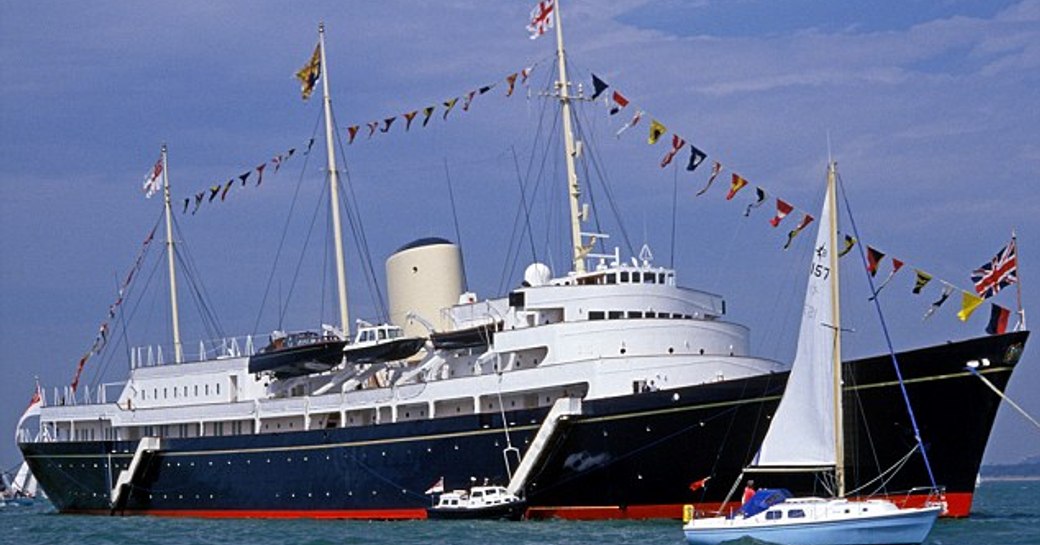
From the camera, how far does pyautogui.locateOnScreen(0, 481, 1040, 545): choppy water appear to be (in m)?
36.4

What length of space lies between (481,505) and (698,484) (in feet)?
21.5

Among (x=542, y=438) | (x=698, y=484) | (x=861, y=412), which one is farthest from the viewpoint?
(x=542, y=438)

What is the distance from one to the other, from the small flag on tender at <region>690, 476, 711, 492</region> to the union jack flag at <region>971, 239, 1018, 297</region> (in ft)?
25.7

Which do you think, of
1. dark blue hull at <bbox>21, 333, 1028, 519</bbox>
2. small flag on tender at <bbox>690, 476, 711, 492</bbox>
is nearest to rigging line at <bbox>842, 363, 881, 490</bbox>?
dark blue hull at <bbox>21, 333, 1028, 519</bbox>

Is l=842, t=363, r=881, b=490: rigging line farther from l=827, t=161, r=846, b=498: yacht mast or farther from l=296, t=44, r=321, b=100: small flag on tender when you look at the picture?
l=296, t=44, r=321, b=100: small flag on tender

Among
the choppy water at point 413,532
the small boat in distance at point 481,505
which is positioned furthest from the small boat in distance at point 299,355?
the small boat in distance at point 481,505

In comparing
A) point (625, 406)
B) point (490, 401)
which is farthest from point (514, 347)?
point (625, 406)

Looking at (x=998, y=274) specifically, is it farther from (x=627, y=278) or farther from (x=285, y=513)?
(x=285, y=513)

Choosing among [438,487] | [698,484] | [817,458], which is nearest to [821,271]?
[817,458]

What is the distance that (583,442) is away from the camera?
41.7 meters

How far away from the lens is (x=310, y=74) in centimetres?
5503

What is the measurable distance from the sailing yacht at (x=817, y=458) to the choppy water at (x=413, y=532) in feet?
9.72

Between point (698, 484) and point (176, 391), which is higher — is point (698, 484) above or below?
below

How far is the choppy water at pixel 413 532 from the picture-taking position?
3644cm
